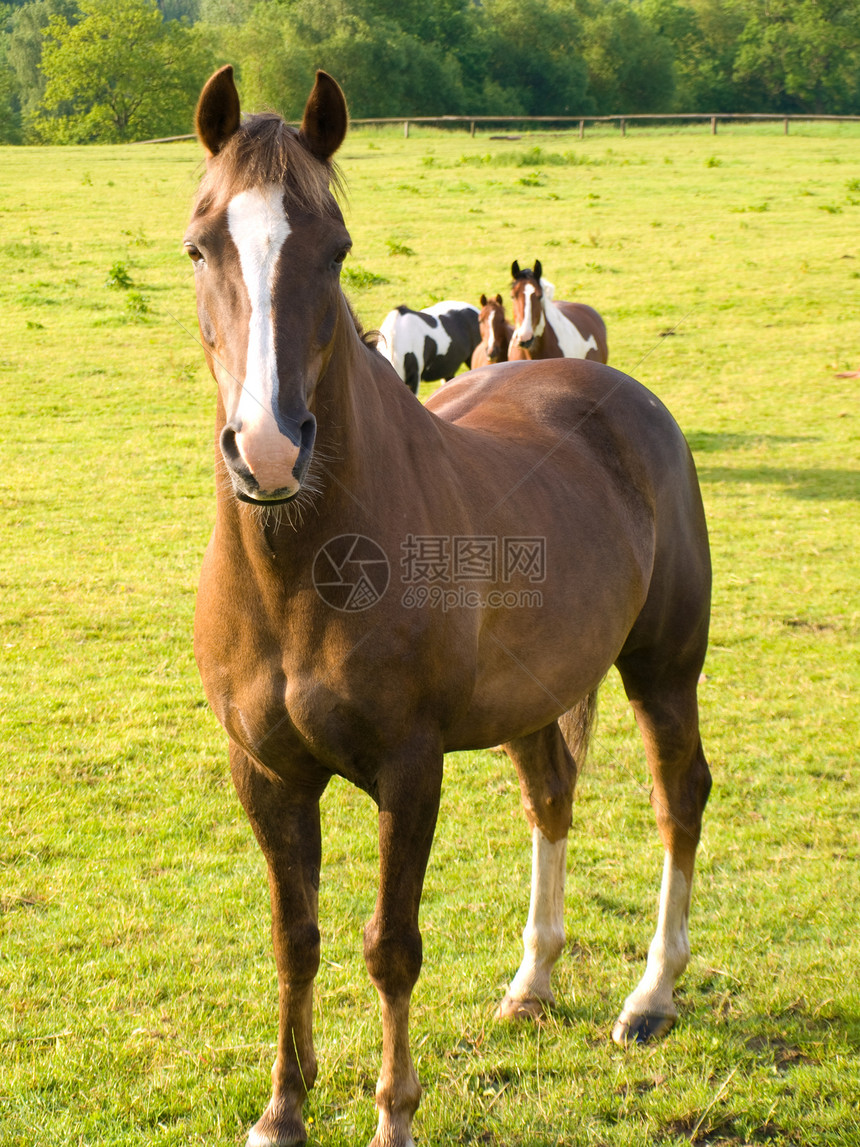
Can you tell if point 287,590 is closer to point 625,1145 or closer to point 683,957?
point 625,1145

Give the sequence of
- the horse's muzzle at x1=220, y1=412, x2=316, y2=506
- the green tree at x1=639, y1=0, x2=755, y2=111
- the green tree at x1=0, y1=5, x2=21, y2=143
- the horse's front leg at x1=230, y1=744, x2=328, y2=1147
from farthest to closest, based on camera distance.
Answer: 1. the green tree at x1=639, y1=0, x2=755, y2=111
2. the green tree at x1=0, y1=5, x2=21, y2=143
3. the horse's front leg at x1=230, y1=744, x2=328, y2=1147
4. the horse's muzzle at x1=220, y1=412, x2=316, y2=506

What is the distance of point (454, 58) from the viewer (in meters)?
51.5

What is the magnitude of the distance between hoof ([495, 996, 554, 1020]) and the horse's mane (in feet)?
7.94

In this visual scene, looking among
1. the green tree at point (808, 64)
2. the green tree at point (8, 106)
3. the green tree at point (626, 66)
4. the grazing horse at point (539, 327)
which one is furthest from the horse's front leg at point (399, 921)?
the green tree at point (808, 64)

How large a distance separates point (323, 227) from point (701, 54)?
233ft

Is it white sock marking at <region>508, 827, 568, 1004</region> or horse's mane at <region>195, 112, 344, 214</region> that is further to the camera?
white sock marking at <region>508, 827, 568, 1004</region>

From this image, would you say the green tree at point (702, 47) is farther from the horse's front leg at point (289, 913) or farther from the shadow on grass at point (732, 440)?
the horse's front leg at point (289, 913)

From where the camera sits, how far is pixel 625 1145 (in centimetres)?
261

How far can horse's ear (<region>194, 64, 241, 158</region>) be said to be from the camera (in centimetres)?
204

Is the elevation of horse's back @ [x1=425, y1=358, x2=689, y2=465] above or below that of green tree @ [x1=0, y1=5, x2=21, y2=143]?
below

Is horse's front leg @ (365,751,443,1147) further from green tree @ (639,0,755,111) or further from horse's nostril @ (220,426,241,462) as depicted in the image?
green tree @ (639,0,755,111)

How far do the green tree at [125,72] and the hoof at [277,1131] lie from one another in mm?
53013

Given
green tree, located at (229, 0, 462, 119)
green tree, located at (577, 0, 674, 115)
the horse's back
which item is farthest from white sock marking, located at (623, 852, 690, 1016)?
green tree, located at (577, 0, 674, 115)

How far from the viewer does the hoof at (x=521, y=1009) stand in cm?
313
